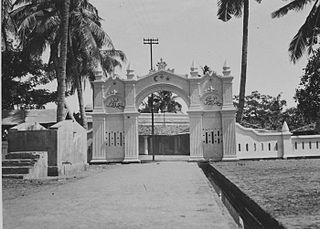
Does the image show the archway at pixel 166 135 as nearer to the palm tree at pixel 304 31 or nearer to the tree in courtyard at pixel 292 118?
the tree in courtyard at pixel 292 118

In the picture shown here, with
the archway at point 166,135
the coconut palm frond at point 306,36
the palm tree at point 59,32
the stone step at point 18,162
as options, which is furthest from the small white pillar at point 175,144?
the stone step at point 18,162

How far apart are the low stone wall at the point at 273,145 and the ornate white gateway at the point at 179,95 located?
0.86 metres

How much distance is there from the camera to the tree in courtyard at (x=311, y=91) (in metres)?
28.3

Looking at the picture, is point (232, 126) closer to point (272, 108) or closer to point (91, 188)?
point (91, 188)

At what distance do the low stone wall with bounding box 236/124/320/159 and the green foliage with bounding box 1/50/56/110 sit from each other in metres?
Result: 14.3

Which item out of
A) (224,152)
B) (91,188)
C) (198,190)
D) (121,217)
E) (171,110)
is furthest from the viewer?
(171,110)

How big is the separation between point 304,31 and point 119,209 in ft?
52.0

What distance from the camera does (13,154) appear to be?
16.6 meters

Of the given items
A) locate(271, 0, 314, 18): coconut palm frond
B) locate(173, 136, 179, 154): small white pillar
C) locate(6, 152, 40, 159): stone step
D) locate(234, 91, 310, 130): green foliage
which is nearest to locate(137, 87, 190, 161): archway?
locate(173, 136, 179, 154): small white pillar

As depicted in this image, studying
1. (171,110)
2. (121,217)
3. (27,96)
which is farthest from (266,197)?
(171,110)

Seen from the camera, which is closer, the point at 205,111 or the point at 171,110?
the point at 205,111

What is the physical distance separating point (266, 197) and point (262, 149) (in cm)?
1876

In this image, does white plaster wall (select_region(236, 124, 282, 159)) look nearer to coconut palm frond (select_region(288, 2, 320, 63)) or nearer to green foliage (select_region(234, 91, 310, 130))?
coconut palm frond (select_region(288, 2, 320, 63))

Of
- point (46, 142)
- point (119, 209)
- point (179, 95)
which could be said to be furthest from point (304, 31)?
point (119, 209)
